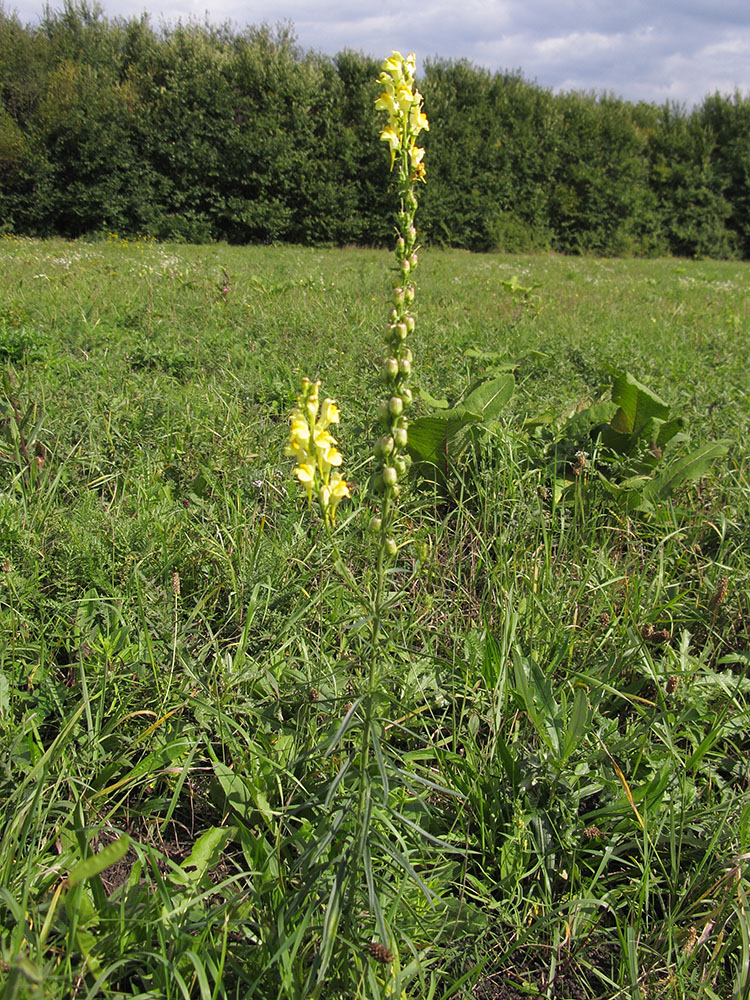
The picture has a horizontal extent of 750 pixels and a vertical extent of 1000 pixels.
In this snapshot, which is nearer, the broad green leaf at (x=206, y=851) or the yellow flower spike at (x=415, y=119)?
the yellow flower spike at (x=415, y=119)

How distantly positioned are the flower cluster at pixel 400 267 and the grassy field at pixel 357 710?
15 centimetres

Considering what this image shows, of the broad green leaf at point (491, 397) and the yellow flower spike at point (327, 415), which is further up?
the yellow flower spike at point (327, 415)

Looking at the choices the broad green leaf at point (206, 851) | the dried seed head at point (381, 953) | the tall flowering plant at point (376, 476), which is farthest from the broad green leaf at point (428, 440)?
the dried seed head at point (381, 953)

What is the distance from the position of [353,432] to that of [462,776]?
182 cm

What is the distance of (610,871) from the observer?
4.88ft

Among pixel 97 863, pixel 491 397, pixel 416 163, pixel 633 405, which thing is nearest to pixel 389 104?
pixel 416 163

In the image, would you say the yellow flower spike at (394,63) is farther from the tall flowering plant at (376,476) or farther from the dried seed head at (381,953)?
the dried seed head at (381,953)

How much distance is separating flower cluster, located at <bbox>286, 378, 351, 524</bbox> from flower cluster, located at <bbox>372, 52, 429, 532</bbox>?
0.25 feet

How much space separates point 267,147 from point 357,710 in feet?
64.2

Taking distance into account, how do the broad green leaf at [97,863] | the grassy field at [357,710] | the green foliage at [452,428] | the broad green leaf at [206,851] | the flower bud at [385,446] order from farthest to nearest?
1. the green foliage at [452,428]
2. the broad green leaf at [206,851]
3. the grassy field at [357,710]
4. the flower bud at [385,446]
5. the broad green leaf at [97,863]

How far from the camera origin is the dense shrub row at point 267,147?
17219 mm

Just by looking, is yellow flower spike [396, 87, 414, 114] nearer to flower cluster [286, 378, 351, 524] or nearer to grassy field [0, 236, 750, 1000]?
flower cluster [286, 378, 351, 524]

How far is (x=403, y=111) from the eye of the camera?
110cm

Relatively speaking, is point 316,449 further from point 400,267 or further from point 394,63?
point 394,63
